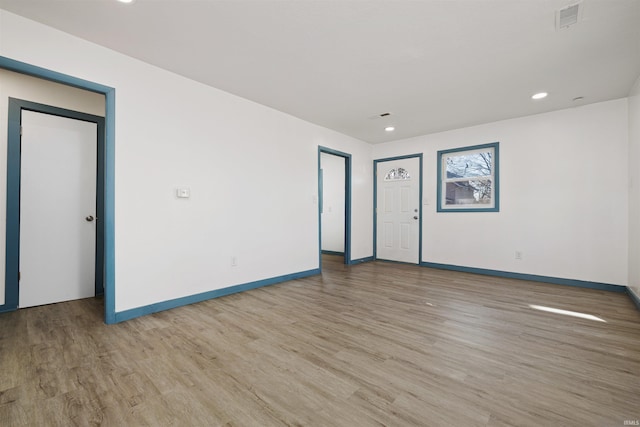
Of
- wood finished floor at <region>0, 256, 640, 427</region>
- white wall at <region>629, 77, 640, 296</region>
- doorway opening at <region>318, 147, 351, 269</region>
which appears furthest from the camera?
doorway opening at <region>318, 147, 351, 269</region>

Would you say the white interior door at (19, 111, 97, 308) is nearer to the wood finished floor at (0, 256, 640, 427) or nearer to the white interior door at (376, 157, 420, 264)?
the wood finished floor at (0, 256, 640, 427)

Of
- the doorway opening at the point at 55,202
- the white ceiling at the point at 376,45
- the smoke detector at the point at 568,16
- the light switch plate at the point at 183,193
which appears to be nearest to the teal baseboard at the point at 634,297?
the white ceiling at the point at 376,45

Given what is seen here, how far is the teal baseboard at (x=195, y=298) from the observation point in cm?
279

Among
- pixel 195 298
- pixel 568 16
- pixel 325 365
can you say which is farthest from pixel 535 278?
pixel 195 298

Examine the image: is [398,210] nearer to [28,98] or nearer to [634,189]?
[634,189]

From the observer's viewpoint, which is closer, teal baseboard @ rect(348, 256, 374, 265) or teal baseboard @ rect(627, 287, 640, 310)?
teal baseboard @ rect(627, 287, 640, 310)

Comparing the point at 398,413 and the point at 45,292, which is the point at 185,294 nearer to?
the point at 45,292

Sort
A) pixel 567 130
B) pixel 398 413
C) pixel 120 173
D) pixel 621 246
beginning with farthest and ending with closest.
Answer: pixel 567 130 → pixel 621 246 → pixel 120 173 → pixel 398 413

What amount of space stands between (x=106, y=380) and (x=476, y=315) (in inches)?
127

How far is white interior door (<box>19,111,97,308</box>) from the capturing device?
10.2ft

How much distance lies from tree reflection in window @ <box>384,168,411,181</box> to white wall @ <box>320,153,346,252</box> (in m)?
1.12

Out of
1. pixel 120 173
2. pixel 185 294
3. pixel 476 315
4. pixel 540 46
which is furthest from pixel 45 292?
pixel 540 46

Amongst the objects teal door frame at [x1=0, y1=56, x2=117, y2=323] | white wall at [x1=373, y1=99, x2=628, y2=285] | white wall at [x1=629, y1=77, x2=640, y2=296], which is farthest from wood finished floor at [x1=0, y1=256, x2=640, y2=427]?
white wall at [x1=373, y1=99, x2=628, y2=285]

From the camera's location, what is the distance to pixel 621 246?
3834mm
